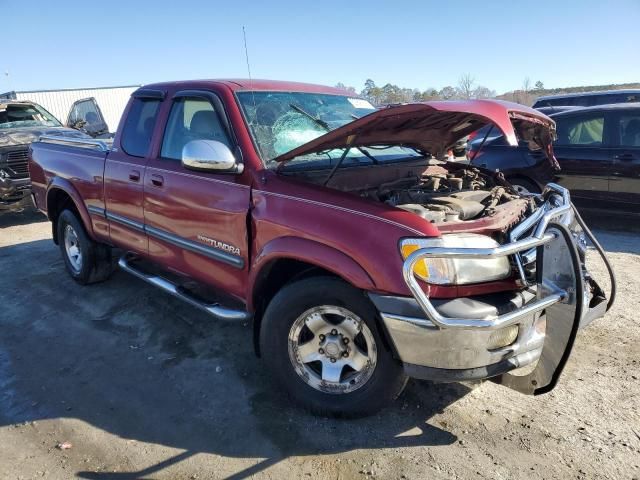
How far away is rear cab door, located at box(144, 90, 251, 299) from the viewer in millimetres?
3164

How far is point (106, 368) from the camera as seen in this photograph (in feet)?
11.5

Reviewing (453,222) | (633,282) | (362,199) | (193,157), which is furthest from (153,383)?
(633,282)

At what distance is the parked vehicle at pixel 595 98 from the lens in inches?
428

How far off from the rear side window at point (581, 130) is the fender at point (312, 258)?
5.72 m

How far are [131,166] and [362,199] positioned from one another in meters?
2.26

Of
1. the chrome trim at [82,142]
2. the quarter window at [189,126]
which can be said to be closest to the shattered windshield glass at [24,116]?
the chrome trim at [82,142]

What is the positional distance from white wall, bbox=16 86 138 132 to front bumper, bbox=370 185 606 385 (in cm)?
2478

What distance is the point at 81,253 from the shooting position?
195 inches

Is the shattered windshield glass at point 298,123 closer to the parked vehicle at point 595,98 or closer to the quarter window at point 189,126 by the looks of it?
the quarter window at point 189,126

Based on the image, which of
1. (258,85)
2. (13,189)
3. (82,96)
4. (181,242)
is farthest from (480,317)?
(82,96)

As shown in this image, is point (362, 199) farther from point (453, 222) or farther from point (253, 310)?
point (253, 310)

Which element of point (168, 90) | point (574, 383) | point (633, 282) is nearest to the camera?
point (574, 383)

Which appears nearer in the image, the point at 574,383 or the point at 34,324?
the point at 574,383

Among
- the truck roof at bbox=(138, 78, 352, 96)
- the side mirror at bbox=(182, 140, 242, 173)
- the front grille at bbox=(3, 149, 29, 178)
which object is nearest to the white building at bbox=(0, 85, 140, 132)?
the front grille at bbox=(3, 149, 29, 178)
